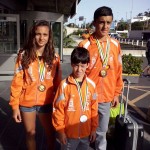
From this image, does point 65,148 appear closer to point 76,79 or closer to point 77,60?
point 76,79

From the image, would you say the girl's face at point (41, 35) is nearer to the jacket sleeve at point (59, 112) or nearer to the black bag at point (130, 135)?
the jacket sleeve at point (59, 112)

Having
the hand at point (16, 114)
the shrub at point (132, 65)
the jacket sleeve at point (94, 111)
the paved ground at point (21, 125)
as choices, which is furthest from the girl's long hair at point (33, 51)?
the shrub at point (132, 65)

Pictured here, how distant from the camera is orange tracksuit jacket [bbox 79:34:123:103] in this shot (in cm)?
283

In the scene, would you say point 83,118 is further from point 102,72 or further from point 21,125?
point 21,125

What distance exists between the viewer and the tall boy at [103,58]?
2.75m

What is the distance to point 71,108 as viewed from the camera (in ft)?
8.61

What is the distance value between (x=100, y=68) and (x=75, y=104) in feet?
1.67

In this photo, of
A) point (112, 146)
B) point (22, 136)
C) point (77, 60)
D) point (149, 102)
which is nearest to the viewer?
point (77, 60)

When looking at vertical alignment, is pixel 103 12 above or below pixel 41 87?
above

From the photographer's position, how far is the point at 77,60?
2600 millimetres

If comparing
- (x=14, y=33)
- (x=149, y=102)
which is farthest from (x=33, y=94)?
(x=14, y=33)

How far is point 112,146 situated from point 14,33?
20.3ft

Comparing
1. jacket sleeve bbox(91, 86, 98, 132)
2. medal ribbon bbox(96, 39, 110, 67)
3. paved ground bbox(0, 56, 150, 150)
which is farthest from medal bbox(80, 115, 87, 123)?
paved ground bbox(0, 56, 150, 150)

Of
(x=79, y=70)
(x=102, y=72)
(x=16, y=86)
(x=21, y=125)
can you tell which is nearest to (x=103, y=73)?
(x=102, y=72)
